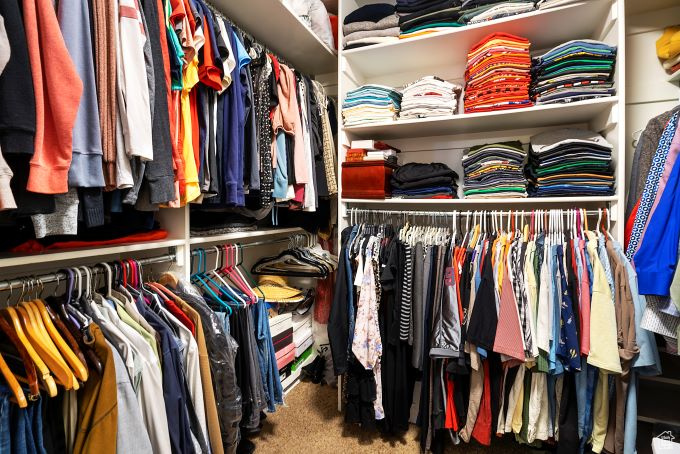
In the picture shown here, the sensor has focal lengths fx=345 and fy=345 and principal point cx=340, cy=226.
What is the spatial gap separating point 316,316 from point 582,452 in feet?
5.01

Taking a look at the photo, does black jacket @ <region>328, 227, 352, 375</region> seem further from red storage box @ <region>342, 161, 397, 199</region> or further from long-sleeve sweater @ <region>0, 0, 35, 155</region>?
long-sleeve sweater @ <region>0, 0, 35, 155</region>

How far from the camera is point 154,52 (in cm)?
102

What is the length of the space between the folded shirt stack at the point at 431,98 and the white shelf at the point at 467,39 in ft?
0.66

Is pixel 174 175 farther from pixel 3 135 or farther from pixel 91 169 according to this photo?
pixel 3 135

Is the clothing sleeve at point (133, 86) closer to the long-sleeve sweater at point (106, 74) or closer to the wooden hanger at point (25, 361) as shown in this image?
the long-sleeve sweater at point (106, 74)

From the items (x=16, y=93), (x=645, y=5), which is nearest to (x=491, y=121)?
(x=645, y=5)

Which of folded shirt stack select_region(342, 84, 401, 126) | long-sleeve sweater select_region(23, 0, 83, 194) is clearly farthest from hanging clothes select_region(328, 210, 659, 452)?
long-sleeve sweater select_region(23, 0, 83, 194)

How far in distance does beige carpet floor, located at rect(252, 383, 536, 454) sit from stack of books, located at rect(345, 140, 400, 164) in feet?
4.71

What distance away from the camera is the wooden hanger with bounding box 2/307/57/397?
2.67 ft

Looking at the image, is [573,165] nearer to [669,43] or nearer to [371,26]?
[669,43]

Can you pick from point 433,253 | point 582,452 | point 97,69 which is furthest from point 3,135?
point 582,452

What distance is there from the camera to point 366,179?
1.84m

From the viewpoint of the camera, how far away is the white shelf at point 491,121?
1.55 metres

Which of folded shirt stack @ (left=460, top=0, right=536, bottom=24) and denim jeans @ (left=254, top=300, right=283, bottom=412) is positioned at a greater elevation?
folded shirt stack @ (left=460, top=0, right=536, bottom=24)
